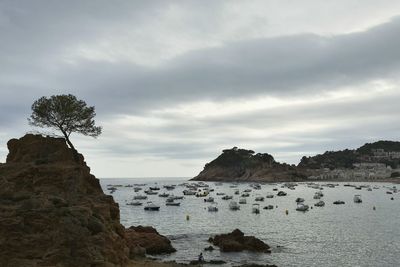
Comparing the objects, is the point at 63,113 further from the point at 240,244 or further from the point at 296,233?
the point at 296,233

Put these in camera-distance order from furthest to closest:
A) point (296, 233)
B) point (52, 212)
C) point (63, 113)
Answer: point (296, 233) → point (63, 113) → point (52, 212)

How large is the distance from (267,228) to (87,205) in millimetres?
54499

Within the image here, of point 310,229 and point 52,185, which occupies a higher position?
point 52,185

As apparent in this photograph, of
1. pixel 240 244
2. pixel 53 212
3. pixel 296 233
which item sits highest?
pixel 53 212

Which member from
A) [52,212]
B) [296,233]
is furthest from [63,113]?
[296,233]

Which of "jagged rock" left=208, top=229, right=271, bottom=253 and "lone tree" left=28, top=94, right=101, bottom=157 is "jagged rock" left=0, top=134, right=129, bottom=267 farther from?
"jagged rock" left=208, top=229, right=271, bottom=253

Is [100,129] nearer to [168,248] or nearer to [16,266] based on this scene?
[168,248]

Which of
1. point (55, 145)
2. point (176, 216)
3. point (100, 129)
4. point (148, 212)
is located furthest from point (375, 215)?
point (55, 145)

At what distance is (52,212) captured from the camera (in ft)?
103

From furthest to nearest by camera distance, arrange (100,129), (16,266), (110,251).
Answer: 1. (100,129)
2. (110,251)
3. (16,266)

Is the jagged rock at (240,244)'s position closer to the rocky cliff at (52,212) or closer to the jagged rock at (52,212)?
the jagged rock at (52,212)

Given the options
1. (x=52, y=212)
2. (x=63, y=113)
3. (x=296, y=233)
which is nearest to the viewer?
(x=52, y=212)

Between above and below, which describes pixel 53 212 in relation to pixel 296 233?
above

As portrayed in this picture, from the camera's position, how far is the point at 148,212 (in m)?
122
